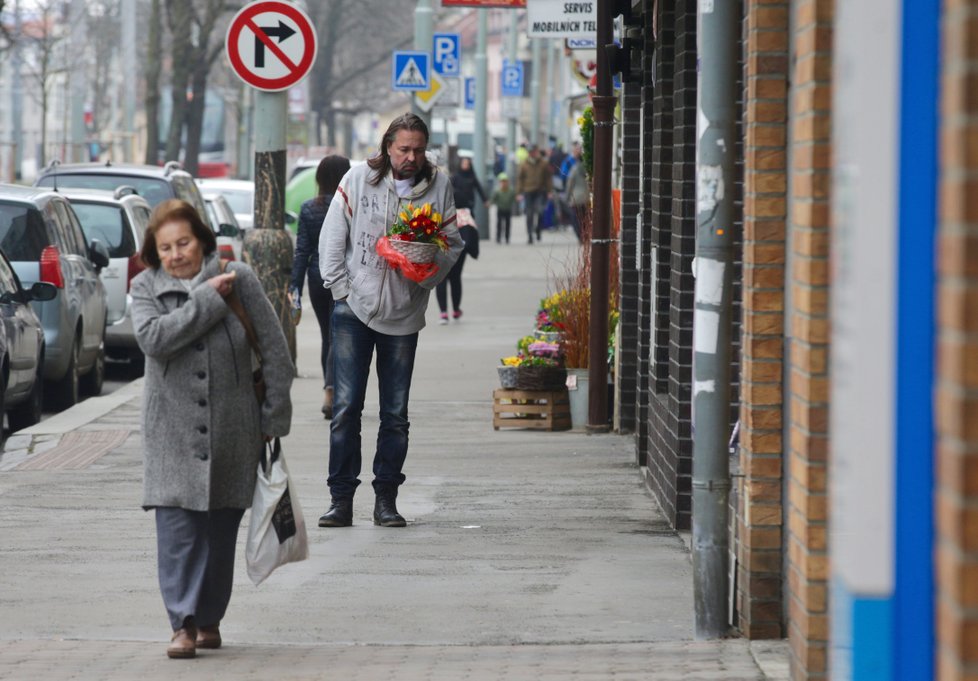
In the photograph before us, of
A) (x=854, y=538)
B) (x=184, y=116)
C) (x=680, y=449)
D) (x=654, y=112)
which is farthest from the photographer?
(x=184, y=116)

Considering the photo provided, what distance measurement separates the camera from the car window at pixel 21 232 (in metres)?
13.4

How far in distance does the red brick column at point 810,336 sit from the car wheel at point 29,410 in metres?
8.48

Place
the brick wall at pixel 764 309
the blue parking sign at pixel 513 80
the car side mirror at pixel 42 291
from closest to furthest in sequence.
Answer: the brick wall at pixel 764 309 < the car side mirror at pixel 42 291 < the blue parking sign at pixel 513 80

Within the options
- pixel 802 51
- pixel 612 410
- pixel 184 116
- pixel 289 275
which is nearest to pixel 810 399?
pixel 802 51

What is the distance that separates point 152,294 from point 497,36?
121295mm

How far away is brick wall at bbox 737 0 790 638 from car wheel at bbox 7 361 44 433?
25.2 ft

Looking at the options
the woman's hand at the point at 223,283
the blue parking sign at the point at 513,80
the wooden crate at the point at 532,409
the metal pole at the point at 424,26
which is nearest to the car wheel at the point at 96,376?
the wooden crate at the point at 532,409

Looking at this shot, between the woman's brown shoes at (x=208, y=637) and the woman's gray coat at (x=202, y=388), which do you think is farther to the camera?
the woman's brown shoes at (x=208, y=637)

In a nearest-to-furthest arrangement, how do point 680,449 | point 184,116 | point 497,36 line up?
point 680,449 → point 184,116 → point 497,36

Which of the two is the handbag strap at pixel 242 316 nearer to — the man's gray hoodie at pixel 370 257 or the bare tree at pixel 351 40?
the man's gray hoodie at pixel 370 257

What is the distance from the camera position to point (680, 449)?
25.2 feet

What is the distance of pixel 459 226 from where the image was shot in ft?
53.0

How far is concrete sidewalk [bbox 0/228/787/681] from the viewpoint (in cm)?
563

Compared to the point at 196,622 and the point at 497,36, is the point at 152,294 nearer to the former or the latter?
the point at 196,622
